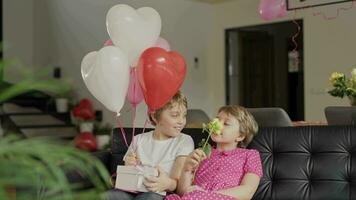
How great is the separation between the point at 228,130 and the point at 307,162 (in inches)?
16.9

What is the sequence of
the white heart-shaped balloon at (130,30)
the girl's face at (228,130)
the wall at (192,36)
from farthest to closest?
the wall at (192,36)
the white heart-shaped balloon at (130,30)
the girl's face at (228,130)

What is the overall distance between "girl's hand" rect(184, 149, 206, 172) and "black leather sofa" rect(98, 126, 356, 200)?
379mm

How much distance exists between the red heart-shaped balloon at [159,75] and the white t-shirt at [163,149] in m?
0.17

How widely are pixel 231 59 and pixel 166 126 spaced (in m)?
4.65

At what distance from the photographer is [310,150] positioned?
2.18 m

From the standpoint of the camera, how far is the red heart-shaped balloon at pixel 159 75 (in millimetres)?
2045

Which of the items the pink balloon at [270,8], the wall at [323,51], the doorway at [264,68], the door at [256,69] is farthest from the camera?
the door at [256,69]

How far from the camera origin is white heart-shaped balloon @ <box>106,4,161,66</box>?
2.23m

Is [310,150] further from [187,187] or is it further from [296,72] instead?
[296,72]

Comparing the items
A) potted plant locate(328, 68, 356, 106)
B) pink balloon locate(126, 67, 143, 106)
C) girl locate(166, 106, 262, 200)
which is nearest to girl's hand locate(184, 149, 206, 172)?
girl locate(166, 106, 262, 200)

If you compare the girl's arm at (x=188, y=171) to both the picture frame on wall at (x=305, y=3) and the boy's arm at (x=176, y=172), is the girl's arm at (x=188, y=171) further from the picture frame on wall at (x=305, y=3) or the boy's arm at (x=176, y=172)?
the picture frame on wall at (x=305, y=3)

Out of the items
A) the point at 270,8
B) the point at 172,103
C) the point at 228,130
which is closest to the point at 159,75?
the point at 172,103

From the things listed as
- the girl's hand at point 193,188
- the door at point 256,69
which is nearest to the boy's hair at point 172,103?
the girl's hand at point 193,188

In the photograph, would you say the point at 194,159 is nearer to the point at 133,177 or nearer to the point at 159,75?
the point at 133,177
